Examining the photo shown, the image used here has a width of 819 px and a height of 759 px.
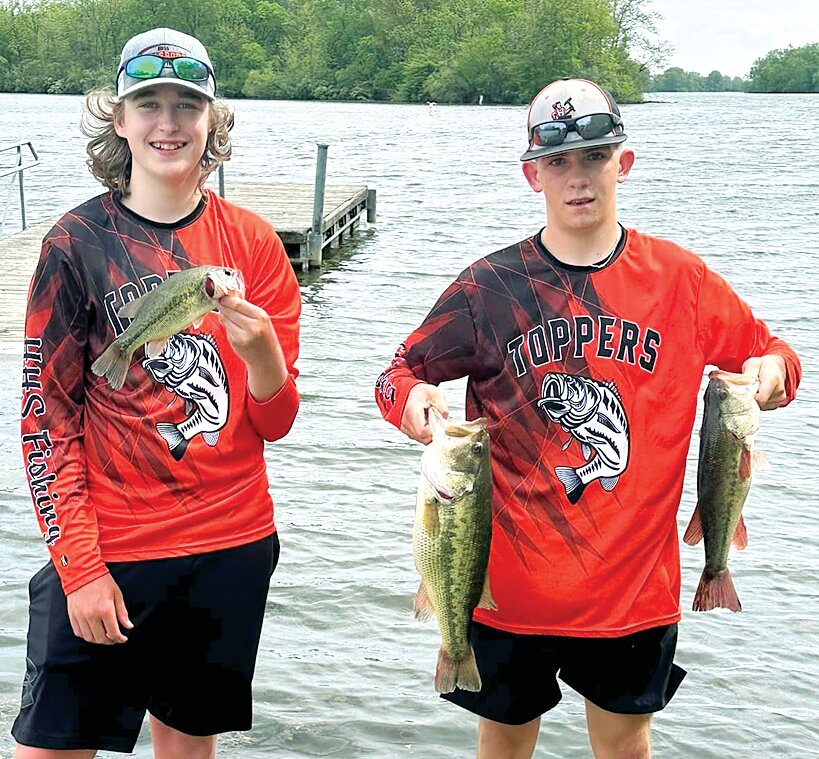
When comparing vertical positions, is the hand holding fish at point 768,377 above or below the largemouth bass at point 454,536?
above

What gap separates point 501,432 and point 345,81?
370 feet

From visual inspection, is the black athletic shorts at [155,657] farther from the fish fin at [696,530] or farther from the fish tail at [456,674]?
the fish fin at [696,530]

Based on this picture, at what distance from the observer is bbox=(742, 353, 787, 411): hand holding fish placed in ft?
10.8

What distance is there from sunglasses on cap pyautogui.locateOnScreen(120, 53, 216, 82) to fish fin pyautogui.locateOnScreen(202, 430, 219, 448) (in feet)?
3.30

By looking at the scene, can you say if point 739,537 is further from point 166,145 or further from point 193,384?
point 166,145

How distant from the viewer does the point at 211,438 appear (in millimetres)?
3301

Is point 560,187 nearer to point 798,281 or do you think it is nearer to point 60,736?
point 60,736

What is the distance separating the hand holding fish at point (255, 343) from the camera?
119 inches

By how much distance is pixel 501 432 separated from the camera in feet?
11.3

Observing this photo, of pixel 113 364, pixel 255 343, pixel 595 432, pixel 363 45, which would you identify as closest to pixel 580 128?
pixel 595 432

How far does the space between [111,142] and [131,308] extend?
0.60 meters

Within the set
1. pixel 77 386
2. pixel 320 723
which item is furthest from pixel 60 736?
pixel 320 723

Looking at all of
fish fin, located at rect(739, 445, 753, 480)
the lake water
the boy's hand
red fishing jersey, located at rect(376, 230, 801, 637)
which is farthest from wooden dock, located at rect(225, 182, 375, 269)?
fish fin, located at rect(739, 445, 753, 480)

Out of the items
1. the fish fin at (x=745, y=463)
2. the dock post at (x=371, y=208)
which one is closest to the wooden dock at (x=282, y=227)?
the dock post at (x=371, y=208)
